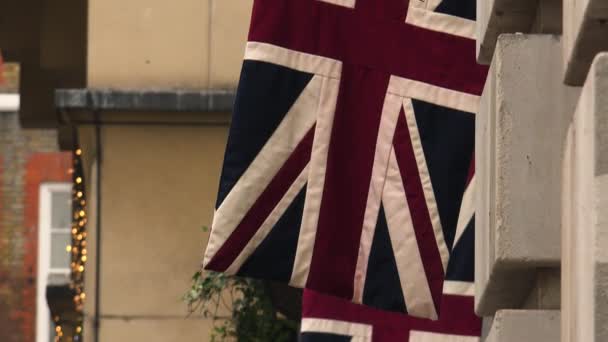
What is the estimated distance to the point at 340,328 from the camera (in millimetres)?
8398

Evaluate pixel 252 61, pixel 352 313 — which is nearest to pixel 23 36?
pixel 352 313

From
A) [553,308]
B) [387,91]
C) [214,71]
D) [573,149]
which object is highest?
[214,71]

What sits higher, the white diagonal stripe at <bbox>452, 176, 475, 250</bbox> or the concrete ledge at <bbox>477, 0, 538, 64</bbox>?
the concrete ledge at <bbox>477, 0, 538, 64</bbox>

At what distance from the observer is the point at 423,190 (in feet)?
23.3

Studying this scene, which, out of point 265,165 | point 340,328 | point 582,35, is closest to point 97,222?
point 340,328

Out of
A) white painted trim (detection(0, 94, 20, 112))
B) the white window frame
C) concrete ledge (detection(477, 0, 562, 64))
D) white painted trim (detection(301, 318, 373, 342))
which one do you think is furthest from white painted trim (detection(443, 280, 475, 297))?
white painted trim (detection(0, 94, 20, 112))

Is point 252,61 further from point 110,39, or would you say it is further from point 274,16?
point 110,39

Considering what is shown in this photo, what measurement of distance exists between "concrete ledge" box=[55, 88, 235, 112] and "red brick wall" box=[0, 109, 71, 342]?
1715cm

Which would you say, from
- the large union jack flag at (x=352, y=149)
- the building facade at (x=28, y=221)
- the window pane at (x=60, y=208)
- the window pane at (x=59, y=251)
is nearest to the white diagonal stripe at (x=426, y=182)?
the large union jack flag at (x=352, y=149)

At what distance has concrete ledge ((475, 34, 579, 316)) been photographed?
479cm

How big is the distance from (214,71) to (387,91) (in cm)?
793

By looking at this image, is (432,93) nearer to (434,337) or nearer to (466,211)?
(466,211)

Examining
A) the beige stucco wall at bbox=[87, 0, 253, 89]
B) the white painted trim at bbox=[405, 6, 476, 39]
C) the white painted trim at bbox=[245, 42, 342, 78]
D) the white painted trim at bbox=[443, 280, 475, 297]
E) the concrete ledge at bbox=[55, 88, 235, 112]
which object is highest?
the beige stucco wall at bbox=[87, 0, 253, 89]

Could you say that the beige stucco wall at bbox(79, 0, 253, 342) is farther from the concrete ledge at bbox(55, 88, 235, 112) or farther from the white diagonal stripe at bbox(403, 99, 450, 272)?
the white diagonal stripe at bbox(403, 99, 450, 272)
